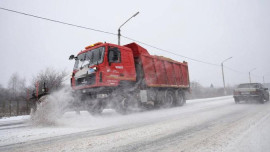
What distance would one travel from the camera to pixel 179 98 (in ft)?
40.9

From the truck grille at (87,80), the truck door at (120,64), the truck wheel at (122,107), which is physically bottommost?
the truck wheel at (122,107)

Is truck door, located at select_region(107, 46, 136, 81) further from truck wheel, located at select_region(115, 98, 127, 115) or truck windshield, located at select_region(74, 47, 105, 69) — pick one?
→ truck wheel, located at select_region(115, 98, 127, 115)

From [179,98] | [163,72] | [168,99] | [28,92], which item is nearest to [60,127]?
[28,92]

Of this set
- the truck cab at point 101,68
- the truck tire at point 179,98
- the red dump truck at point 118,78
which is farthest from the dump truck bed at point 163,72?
the truck cab at point 101,68

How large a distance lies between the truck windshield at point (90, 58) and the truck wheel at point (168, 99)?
525cm

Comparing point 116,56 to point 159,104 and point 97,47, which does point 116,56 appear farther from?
point 159,104

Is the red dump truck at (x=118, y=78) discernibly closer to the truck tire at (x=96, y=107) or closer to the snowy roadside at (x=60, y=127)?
the truck tire at (x=96, y=107)

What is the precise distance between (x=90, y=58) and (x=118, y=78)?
5.19 feet

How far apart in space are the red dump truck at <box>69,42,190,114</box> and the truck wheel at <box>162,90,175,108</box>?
0.21 feet

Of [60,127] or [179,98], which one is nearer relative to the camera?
[60,127]

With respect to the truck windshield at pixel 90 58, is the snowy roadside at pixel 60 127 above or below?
below

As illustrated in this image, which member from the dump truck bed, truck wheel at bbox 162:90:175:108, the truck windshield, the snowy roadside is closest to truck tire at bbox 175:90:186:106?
truck wheel at bbox 162:90:175:108

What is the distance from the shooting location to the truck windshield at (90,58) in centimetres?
748

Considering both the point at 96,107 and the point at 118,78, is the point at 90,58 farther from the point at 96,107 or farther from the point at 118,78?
the point at 96,107
